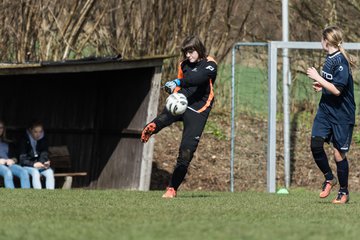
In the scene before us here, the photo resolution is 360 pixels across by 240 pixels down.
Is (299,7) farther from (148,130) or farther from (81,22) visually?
(148,130)

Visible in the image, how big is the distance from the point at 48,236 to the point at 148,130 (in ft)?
16.9

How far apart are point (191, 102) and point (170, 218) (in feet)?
12.5

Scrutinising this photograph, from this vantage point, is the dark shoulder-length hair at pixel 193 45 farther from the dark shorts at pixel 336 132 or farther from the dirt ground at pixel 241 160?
the dirt ground at pixel 241 160

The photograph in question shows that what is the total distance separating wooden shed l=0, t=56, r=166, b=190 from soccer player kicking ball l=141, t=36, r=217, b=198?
4327 mm

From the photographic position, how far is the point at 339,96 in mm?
11555

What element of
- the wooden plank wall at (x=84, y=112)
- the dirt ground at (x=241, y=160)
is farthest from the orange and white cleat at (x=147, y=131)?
the dirt ground at (x=241, y=160)

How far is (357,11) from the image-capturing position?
22.4 meters

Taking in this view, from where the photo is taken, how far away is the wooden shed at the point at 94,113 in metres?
17.5

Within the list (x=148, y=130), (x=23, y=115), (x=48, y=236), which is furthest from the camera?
(x=23, y=115)

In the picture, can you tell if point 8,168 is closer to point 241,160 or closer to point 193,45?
A: point 193,45

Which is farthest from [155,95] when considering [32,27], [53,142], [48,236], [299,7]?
[48,236]

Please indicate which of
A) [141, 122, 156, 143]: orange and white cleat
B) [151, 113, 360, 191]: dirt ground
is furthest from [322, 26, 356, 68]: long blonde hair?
[151, 113, 360, 191]: dirt ground

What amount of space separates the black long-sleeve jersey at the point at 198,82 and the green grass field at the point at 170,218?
3.99ft

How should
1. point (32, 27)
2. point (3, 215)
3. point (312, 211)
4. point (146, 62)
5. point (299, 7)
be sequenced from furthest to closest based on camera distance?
point (299, 7) → point (32, 27) → point (146, 62) → point (312, 211) → point (3, 215)
